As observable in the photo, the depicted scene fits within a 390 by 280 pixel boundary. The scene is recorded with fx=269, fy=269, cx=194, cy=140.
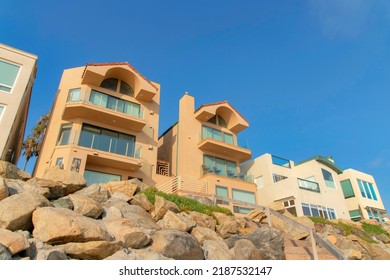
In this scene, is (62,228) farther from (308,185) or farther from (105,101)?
(308,185)

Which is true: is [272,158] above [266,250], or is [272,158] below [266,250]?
above

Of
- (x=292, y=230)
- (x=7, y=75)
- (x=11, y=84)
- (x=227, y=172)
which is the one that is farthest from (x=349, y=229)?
(x=7, y=75)

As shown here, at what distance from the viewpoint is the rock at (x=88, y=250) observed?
7.86 m

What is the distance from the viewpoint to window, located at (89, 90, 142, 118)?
2228 cm

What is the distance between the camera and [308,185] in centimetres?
2833

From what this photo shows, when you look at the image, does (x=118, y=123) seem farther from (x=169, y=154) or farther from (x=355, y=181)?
(x=355, y=181)

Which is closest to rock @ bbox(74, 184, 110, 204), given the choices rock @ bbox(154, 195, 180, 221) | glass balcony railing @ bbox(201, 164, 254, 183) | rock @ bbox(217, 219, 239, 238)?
rock @ bbox(154, 195, 180, 221)

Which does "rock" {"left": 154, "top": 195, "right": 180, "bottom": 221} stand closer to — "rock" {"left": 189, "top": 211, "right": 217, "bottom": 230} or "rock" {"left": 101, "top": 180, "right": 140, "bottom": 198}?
"rock" {"left": 189, "top": 211, "right": 217, "bottom": 230}

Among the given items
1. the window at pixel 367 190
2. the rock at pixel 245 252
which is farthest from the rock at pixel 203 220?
the window at pixel 367 190

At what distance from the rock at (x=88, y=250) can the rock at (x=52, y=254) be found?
213mm

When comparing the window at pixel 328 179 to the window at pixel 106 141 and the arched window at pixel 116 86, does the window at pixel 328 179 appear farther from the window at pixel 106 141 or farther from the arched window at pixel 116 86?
the arched window at pixel 116 86
